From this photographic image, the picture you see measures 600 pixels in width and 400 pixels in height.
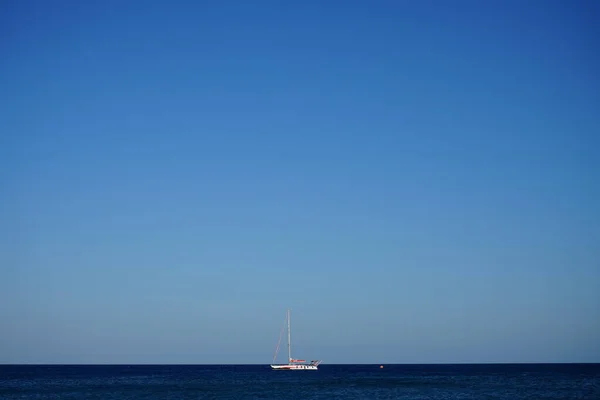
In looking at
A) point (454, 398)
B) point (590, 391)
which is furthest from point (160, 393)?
point (590, 391)

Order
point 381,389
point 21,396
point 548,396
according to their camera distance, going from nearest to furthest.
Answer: point 548,396, point 21,396, point 381,389

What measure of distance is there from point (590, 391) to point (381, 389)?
30.5 m

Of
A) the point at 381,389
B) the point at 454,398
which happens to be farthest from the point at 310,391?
the point at 454,398

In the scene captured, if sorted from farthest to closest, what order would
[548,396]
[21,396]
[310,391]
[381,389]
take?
1. [381,389]
2. [310,391]
3. [21,396]
4. [548,396]

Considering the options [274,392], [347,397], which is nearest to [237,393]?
[274,392]

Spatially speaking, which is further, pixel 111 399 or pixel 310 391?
pixel 310 391

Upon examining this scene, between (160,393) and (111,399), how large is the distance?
36.3 ft

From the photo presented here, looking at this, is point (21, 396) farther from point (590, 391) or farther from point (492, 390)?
point (590, 391)

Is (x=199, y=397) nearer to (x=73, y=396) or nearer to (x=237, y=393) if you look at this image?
(x=237, y=393)

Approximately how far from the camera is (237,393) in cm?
9931

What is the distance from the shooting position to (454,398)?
88125mm

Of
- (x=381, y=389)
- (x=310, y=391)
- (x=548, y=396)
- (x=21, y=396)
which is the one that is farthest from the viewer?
(x=381, y=389)

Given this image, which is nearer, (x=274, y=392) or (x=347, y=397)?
(x=347, y=397)

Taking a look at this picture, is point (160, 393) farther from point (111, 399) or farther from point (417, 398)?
point (417, 398)
